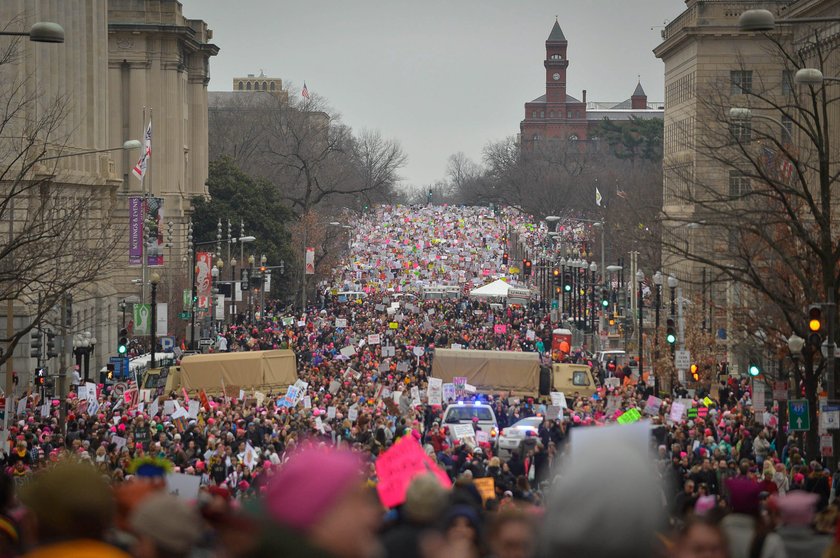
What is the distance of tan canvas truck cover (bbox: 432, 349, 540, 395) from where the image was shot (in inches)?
1764

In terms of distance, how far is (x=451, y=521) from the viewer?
345 inches

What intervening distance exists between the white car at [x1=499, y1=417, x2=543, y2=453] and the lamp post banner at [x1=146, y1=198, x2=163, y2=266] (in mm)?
27640

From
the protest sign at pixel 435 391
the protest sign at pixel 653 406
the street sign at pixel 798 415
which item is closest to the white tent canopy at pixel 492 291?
the protest sign at pixel 435 391

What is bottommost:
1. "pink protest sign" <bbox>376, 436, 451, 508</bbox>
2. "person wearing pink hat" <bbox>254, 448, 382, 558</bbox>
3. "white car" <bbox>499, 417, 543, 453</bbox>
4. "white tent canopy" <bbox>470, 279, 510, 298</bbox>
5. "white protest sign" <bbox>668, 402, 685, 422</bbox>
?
"white car" <bbox>499, 417, 543, 453</bbox>

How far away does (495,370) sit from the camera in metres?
45.0

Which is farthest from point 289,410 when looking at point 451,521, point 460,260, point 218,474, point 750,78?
point 460,260

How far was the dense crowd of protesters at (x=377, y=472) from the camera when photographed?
14.3ft

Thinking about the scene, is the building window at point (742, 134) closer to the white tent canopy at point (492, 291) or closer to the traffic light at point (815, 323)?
the traffic light at point (815, 323)

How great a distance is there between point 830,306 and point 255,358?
2108 centimetres

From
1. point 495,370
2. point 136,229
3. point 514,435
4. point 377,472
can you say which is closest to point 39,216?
point 514,435

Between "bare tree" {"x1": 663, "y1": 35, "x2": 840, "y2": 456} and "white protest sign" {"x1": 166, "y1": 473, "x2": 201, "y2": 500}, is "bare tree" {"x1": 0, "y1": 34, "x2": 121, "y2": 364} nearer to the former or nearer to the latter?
"white protest sign" {"x1": 166, "y1": 473, "x2": 201, "y2": 500}

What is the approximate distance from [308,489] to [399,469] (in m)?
8.94

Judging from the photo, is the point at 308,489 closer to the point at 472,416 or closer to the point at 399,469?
the point at 399,469

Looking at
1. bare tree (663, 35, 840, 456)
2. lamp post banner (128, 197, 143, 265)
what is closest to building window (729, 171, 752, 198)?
bare tree (663, 35, 840, 456)
